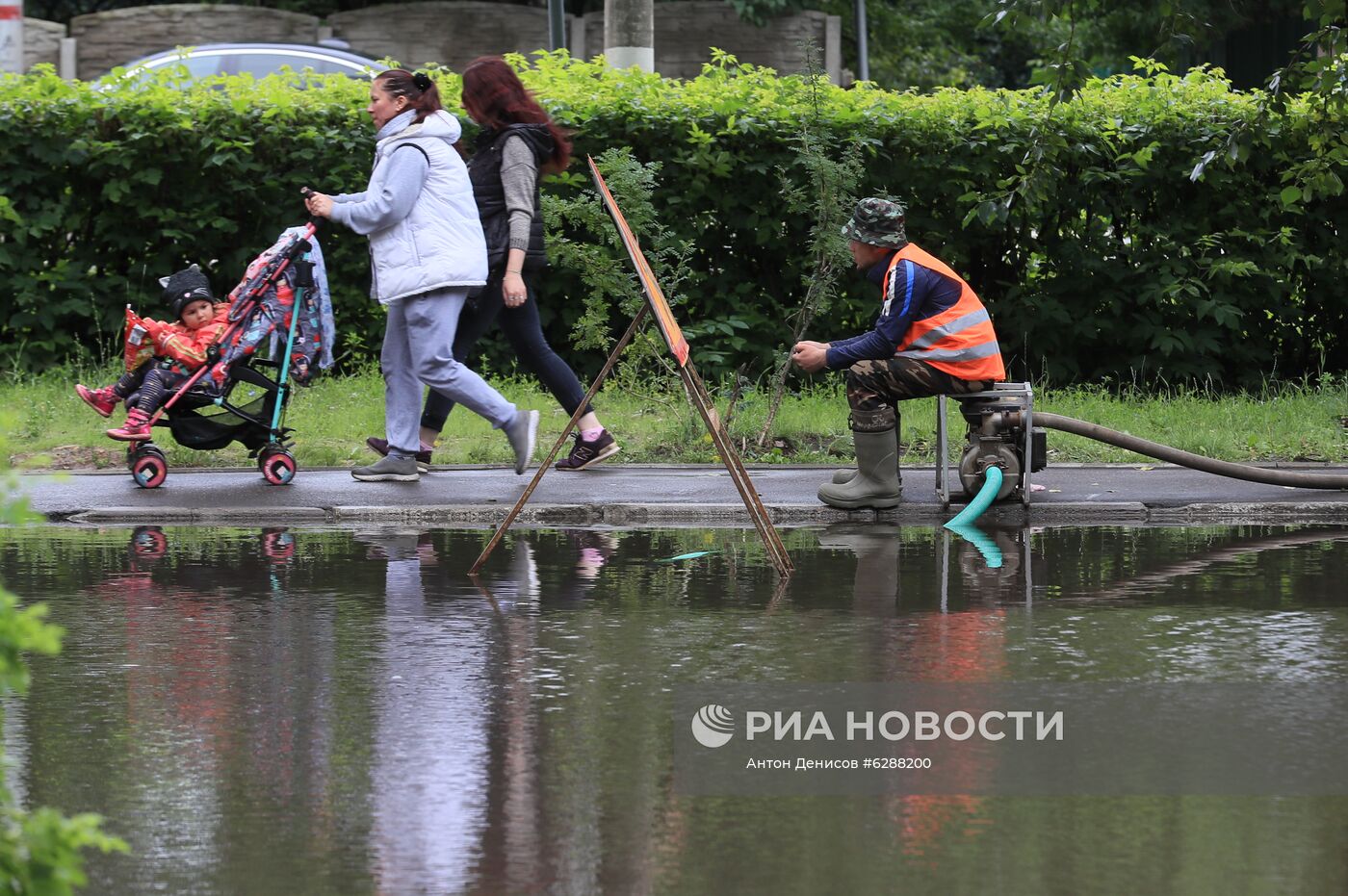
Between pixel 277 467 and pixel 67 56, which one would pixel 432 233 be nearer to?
pixel 277 467

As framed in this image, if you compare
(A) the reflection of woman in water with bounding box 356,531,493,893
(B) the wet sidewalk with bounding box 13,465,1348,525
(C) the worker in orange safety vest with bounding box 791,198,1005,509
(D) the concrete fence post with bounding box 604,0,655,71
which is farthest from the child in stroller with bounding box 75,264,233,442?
(D) the concrete fence post with bounding box 604,0,655,71

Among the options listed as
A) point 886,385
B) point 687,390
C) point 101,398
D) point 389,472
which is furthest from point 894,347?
point 101,398

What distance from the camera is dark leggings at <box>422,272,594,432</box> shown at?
11.2 metres

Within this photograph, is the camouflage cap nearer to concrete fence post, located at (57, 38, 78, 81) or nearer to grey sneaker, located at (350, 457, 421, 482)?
grey sneaker, located at (350, 457, 421, 482)

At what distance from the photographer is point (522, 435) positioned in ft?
35.5

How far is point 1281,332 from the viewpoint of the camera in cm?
1398

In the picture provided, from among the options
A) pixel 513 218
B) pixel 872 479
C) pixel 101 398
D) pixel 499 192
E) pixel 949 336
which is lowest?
pixel 872 479

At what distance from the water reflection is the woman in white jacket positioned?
1112 millimetres

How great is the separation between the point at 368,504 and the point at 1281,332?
22.6 ft

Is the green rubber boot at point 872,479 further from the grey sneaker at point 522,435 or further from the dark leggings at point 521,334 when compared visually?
the dark leggings at point 521,334

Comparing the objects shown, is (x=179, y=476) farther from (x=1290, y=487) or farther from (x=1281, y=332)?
(x=1281, y=332)

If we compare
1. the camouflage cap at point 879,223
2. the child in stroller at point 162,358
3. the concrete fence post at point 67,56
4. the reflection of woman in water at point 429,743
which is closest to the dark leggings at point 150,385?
the child in stroller at point 162,358

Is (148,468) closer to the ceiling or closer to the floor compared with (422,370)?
closer to the floor

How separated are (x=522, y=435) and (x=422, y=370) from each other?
63 cm
